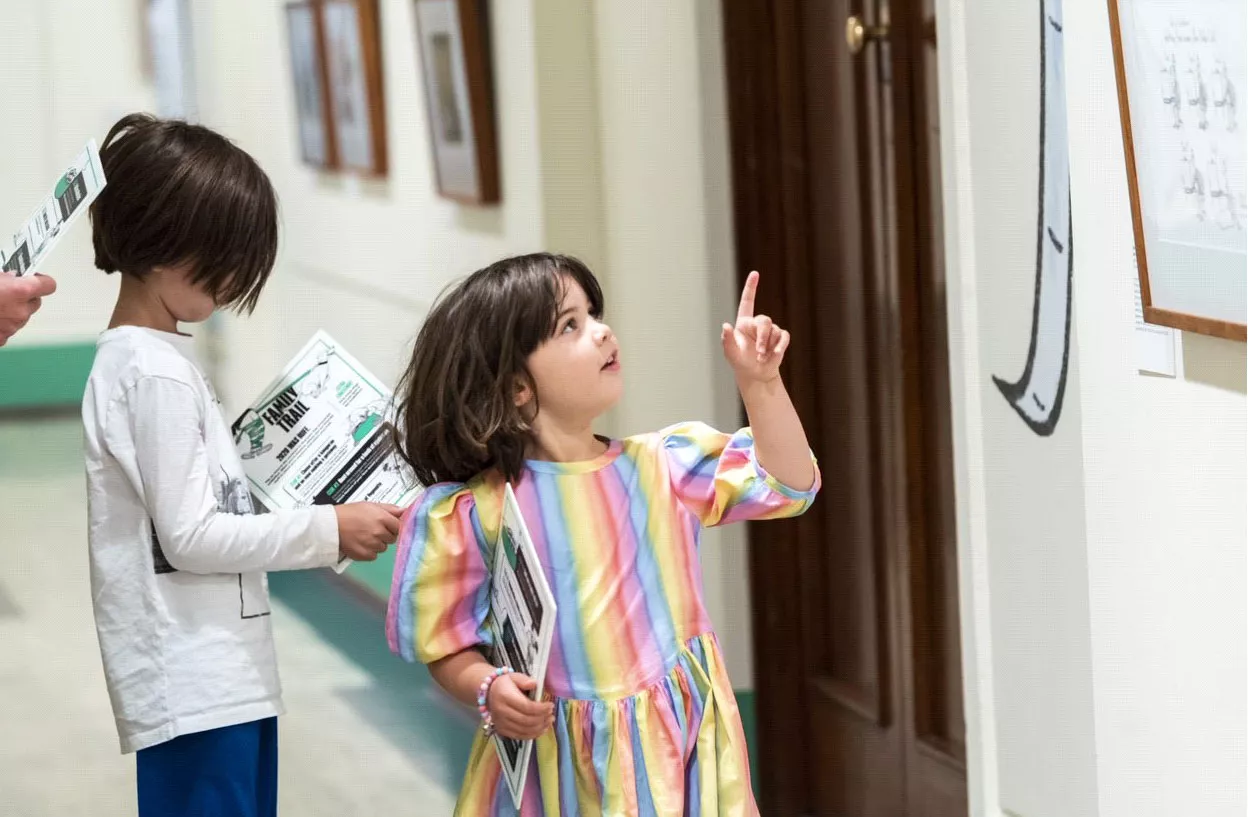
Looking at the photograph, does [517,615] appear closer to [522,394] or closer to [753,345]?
[522,394]

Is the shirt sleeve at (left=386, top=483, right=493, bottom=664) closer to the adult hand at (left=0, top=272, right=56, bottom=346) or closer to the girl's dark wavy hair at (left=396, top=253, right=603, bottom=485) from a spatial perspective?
the girl's dark wavy hair at (left=396, top=253, right=603, bottom=485)

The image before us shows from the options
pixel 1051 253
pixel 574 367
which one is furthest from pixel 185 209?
pixel 1051 253

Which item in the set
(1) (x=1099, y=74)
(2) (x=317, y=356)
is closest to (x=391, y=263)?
(2) (x=317, y=356)

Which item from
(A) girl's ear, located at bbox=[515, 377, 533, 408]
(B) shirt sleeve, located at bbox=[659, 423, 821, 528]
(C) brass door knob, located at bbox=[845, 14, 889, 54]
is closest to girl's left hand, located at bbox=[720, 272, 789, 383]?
(B) shirt sleeve, located at bbox=[659, 423, 821, 528]

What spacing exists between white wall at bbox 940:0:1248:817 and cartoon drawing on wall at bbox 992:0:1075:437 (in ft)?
0.07

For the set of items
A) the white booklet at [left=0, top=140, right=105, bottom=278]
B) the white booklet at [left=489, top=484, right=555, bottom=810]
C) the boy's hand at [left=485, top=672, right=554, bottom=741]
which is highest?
the white booklet at [left=0, top=140, right=105, bottom=278]

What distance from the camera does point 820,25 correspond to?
2975mm

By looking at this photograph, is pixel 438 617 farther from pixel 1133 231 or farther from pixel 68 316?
pixel 68 316

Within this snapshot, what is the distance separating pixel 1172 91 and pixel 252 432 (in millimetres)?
1208

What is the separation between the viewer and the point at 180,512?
196 cm

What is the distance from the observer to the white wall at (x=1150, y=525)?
194 centimetres

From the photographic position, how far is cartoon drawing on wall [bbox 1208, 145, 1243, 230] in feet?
5.96

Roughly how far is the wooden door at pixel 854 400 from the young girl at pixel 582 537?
986 millimetres

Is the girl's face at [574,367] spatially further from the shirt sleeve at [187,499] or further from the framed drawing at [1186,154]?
the framed drawing at [1186,154]
